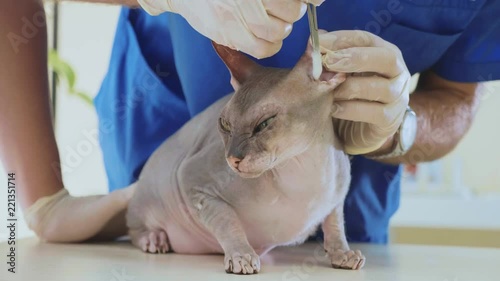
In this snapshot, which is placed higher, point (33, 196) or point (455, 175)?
point (33, 196)

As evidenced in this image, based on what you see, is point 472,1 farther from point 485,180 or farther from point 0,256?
point 485,180

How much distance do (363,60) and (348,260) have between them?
0.25 metres

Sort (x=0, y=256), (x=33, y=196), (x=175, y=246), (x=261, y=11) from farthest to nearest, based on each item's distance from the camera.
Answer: (x=33, y=196) < (x=175, y=246) < (x=0, y=256) < (x=261, y=11)

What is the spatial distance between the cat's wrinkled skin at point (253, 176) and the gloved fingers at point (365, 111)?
2cm

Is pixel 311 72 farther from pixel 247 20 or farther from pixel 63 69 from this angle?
pixel 63 69

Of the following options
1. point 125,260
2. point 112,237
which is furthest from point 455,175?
point 125,260

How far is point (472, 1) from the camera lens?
1.08m

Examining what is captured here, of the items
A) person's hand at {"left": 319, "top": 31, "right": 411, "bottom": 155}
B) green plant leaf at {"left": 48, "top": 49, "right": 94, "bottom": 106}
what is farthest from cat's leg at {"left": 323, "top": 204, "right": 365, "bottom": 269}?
green plant leaf at {"left": 48, "top": 49, "right": 94, "bottom": 106}

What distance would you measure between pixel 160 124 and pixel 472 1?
1.95ft

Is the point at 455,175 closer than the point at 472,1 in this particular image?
No

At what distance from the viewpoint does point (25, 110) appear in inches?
43.1

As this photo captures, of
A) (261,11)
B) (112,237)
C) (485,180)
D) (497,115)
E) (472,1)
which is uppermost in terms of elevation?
(261,11)

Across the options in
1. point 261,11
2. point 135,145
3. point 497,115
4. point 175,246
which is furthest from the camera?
point 497,115

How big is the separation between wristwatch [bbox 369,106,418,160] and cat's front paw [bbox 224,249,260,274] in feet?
1.13
